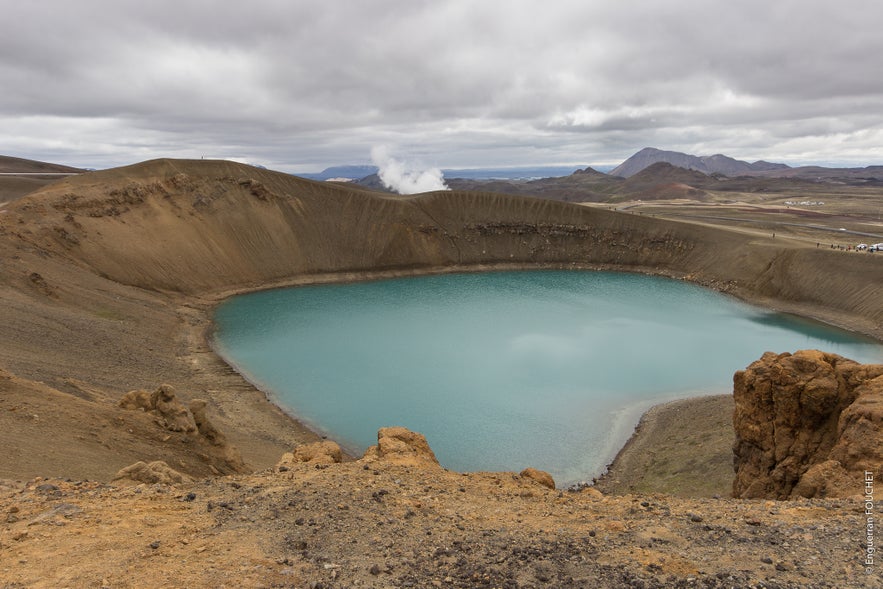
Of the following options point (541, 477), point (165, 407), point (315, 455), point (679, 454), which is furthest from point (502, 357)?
point (315, 455)

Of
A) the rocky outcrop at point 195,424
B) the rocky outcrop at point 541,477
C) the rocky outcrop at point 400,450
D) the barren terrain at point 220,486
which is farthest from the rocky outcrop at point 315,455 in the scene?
the rocky outcrop at point 541,477

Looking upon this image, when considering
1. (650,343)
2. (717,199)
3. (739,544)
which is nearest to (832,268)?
(650,343)

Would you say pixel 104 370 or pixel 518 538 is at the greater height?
pixel 518 538

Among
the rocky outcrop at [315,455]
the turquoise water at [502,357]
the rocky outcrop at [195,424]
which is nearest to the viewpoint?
the rocky outcrop at [315,455]

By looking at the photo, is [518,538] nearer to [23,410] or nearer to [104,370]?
[23,410]

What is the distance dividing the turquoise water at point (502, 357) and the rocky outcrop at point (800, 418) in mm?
8331

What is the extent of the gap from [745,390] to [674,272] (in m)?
61.0

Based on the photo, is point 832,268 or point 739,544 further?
point 832,268

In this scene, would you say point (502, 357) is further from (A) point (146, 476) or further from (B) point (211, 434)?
(A) point (146, 476)

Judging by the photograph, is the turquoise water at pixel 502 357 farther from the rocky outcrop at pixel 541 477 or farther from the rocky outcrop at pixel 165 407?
the rocky outcrop at pixel 541 477

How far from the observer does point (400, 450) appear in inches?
559

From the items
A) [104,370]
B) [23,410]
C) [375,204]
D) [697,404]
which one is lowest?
[697,404]

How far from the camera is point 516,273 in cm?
7481

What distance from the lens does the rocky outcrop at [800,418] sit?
41.8ft
